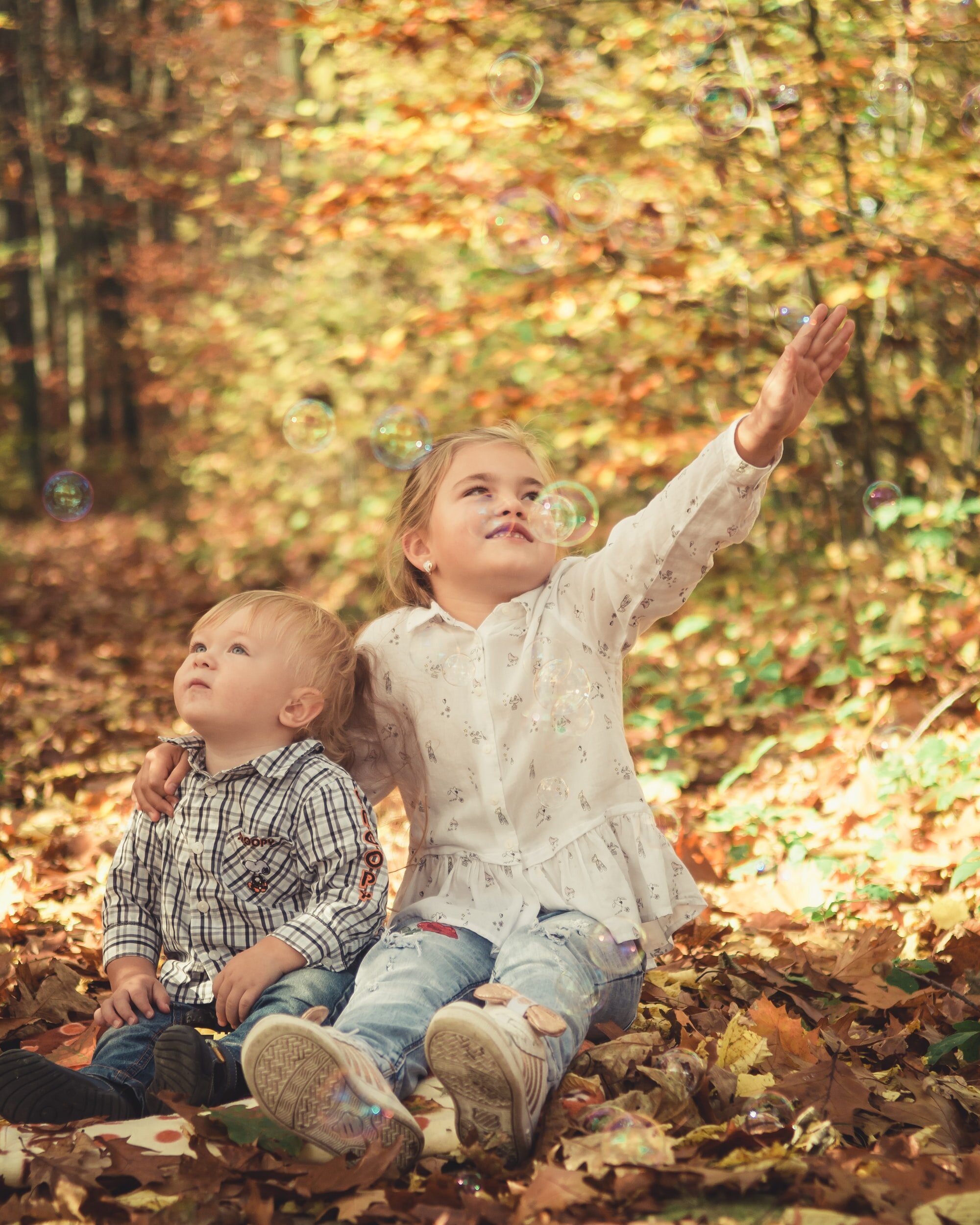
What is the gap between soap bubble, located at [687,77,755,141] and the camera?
4.46 meters

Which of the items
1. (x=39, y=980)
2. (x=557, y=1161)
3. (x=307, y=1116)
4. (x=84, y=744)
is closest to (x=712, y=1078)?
(x=557, y=1161)

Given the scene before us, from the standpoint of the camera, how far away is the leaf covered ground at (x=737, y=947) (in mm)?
1864

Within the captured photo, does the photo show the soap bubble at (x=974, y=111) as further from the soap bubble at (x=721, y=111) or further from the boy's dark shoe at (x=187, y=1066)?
the boy's dark shoe at (x=187, y=1066)

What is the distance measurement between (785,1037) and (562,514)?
49.5 inches

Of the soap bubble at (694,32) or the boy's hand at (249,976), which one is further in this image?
the soap bubble at (694,32)

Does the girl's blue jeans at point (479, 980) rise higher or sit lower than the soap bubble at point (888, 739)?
higher

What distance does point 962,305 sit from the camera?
21.7 feet

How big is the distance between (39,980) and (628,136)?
537 centimetres

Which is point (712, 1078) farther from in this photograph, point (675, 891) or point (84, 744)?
point (84, 744)

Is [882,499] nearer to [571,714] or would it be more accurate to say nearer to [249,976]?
[571,714]

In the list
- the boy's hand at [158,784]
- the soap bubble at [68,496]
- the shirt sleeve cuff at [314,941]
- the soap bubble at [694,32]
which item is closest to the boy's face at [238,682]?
the boy's hand at [158,784]

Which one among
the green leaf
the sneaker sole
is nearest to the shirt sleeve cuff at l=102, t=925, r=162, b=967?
the sneaker sole

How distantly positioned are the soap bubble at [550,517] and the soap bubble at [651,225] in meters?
3.01

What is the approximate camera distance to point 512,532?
9.04ft
